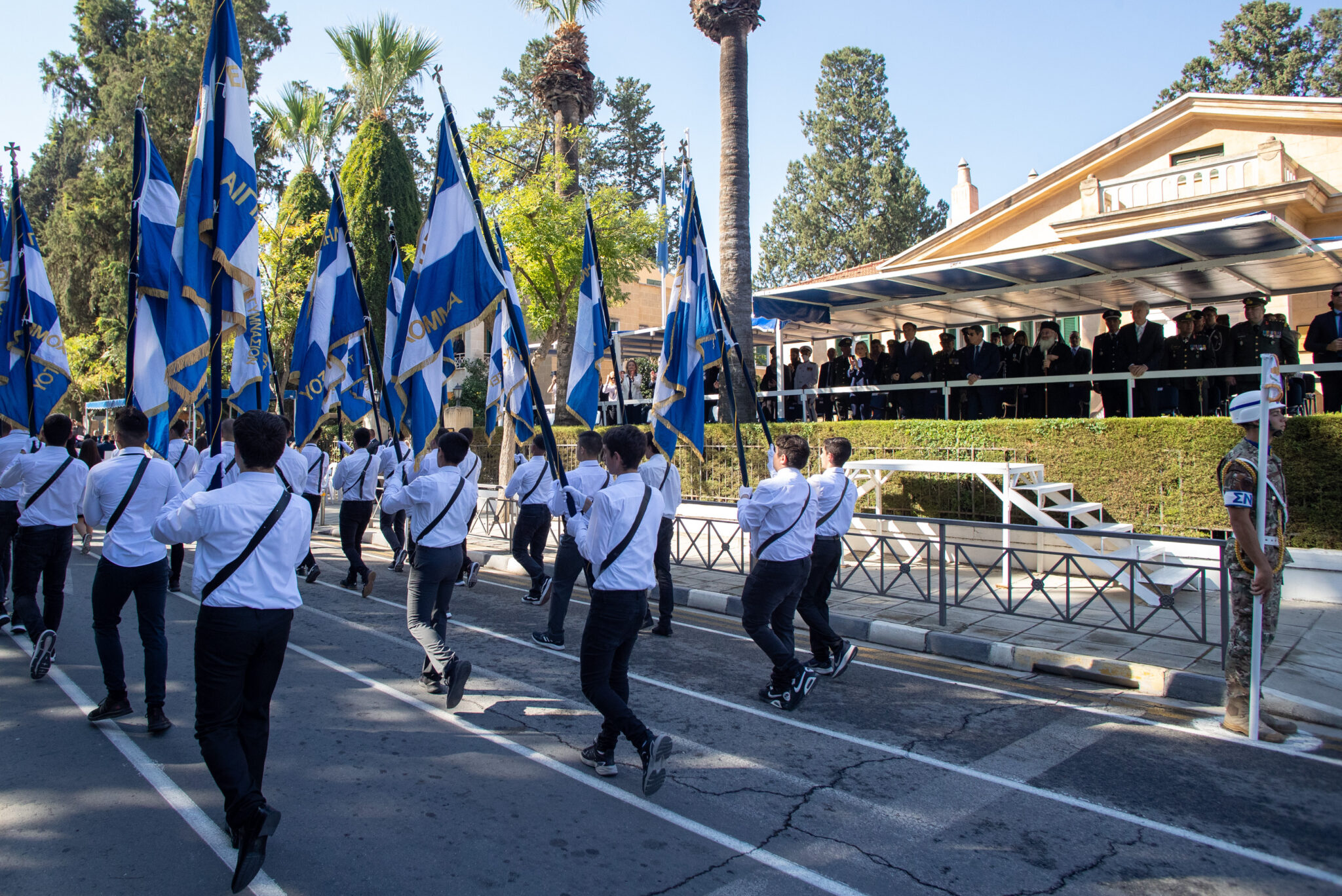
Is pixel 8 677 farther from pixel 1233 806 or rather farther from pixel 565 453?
pixel 565 453

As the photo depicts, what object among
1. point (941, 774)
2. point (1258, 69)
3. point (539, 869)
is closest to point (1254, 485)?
point (941, 774)

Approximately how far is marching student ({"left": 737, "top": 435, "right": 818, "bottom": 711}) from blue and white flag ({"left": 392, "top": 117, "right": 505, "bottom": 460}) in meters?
2.57

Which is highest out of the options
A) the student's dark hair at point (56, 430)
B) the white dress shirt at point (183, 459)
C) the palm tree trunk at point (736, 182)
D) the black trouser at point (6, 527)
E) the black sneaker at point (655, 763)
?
the palm tree trunk at point (736, 182)

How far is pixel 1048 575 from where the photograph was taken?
8.08 meters

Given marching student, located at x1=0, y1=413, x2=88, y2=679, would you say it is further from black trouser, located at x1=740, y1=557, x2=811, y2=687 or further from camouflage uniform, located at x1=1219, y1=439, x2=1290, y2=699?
camouflage uniform, located at x1=1219, y1=439, x2=1290, y2=699

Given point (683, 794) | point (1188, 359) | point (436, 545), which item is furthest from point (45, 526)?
point (1188, 359)

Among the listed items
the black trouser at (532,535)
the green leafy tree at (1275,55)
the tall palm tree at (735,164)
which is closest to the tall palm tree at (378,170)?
the tall palm tree at (735,164)

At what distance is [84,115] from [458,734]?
44499 mm

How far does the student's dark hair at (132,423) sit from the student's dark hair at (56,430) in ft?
5.09

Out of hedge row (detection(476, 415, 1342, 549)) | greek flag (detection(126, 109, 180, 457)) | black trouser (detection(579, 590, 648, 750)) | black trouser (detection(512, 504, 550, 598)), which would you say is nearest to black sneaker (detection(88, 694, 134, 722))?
greek flag (detection(126, 109, 180, 457))

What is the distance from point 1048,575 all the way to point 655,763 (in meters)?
5.42

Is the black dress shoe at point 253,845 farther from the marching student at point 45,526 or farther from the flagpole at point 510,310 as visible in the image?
the marching student at point 45,526

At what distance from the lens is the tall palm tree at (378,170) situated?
81.4ft

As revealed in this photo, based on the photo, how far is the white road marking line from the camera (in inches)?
137
